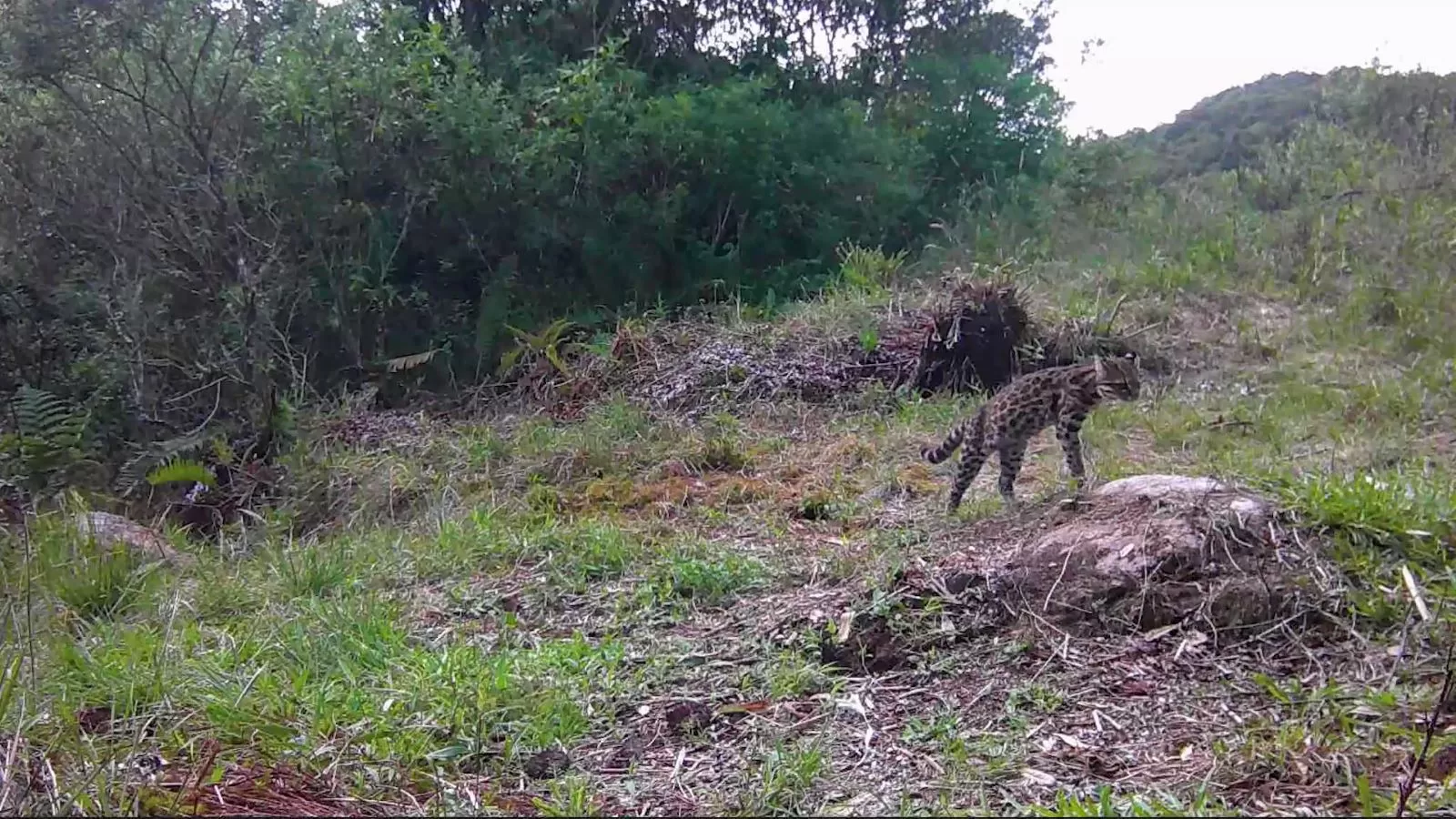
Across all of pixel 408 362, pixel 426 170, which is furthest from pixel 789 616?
pixel 426 170

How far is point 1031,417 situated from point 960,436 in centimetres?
46

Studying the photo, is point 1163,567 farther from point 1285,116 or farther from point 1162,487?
point 1285,116

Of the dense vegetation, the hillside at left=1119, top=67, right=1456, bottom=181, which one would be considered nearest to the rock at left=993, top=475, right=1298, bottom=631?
the dense vegetation

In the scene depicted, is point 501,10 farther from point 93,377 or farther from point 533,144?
point 93,377

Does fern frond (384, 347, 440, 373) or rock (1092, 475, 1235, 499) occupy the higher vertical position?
rock (1092, 475, 1235, 499)

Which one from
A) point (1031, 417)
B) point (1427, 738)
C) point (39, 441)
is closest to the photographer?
point (1427, 738)

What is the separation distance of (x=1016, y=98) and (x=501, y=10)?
6.63m

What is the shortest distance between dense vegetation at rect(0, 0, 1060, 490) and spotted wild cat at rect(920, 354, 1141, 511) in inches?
240

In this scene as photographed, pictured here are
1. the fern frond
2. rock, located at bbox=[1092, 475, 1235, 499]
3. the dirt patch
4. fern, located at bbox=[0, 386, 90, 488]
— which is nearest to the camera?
the dirt patch

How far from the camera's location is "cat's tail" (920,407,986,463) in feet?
21.9

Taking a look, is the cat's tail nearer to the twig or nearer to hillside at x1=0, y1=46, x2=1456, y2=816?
hillside at x1=0, y1=46, x2=1456, y2=816

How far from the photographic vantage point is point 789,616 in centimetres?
459

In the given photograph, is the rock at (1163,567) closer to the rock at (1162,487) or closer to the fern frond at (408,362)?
the rock at (1162,487)

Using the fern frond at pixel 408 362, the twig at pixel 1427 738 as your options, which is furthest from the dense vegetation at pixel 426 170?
the twig at pixel 1427 738
